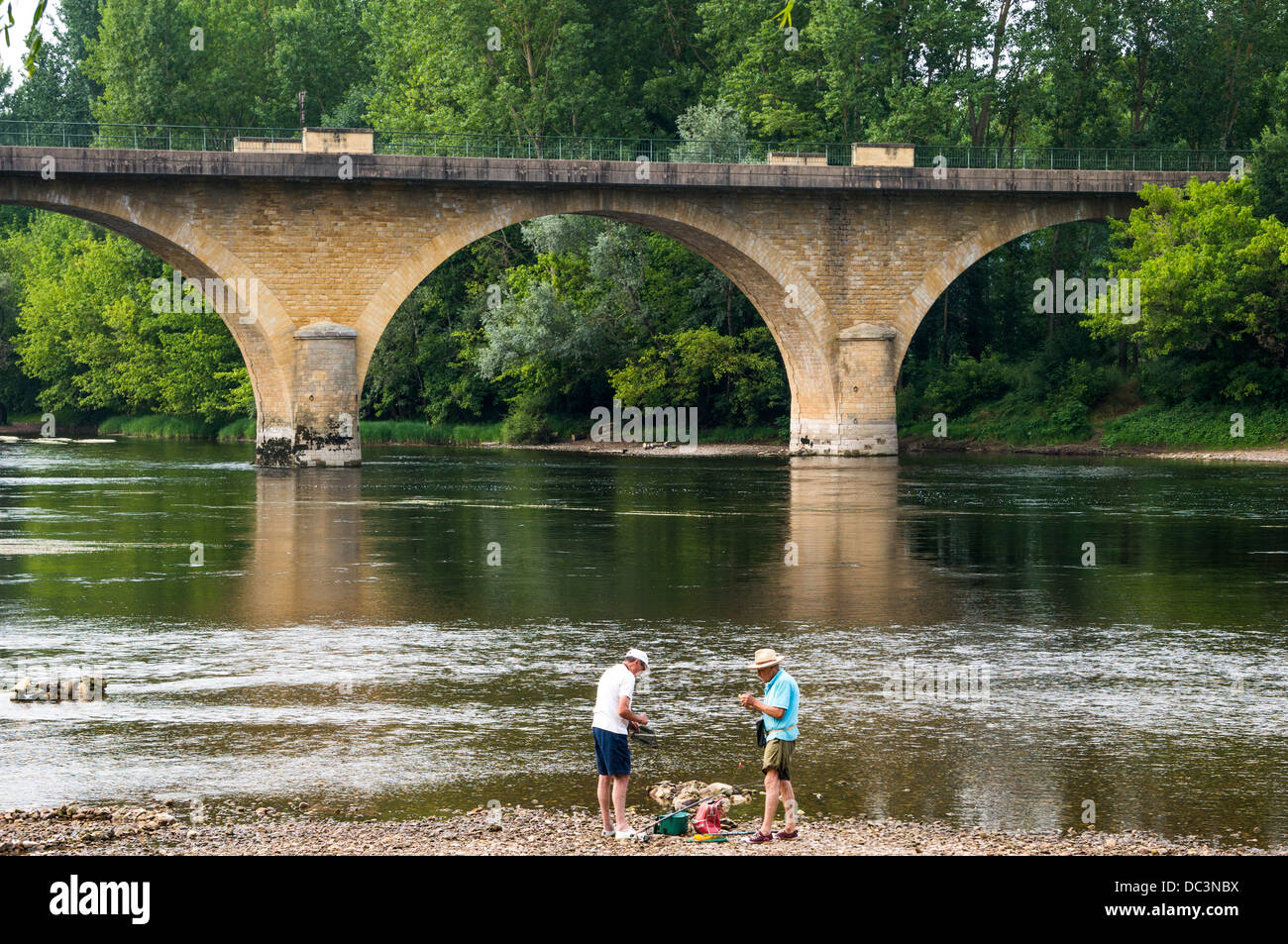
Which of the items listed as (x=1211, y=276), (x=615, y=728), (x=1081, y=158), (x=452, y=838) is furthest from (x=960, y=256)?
(x=452, y=838)

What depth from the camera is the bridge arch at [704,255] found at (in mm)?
42656

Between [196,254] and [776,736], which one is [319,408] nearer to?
[196,254]

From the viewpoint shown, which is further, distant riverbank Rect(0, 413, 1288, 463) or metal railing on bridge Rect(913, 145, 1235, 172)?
metal railing on bridge Rect(913, 145, 1235, 172)

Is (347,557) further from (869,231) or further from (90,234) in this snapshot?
(90,234)

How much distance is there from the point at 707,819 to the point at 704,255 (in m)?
39.9

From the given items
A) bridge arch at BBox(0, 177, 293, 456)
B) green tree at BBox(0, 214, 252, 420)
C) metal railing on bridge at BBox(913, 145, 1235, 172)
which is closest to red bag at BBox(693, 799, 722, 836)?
bridge arch at BBox(0, 177, 293, 456)

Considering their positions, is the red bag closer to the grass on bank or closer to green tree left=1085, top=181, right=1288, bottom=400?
green tree left=1085, top=181, right=1288, bottom=400

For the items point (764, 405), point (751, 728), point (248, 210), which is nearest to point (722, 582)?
point (751, 728)

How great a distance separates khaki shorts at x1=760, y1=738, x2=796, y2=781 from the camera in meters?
9.69

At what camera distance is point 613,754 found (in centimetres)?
970

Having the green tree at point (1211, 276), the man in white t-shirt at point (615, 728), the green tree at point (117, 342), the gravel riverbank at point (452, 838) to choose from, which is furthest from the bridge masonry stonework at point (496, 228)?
the man in white t-shirt at point (615, 728)

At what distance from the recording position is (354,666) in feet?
47.9
